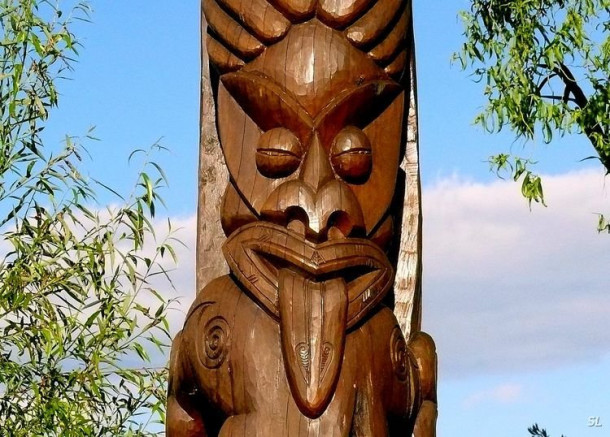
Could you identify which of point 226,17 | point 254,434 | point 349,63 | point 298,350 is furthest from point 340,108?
point 254,434

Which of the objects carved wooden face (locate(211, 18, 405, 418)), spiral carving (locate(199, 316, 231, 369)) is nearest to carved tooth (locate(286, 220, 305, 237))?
carved wooden face (locate(211, 18, 405, 418))

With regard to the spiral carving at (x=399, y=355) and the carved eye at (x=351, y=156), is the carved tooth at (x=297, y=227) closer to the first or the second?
the carved eye at (x=351, y=156)

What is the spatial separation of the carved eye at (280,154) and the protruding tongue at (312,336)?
338 millimetres

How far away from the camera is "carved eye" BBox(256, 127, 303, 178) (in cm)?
312

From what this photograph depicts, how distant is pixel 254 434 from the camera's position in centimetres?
A: 286

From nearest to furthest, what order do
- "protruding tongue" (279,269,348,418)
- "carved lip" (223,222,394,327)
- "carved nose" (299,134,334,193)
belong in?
"protruding tongue" (279,269,348,418) < "carved lip" (223,222,394,327) < "carved nose" (299,134,334,193)

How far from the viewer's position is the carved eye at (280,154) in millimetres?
3125

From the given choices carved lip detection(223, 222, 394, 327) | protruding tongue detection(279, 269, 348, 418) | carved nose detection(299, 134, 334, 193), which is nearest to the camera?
protruding tongue detection(279, 269, 348, 418)

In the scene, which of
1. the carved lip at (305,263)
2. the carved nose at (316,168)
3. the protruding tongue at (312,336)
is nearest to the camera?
the protruding tongue at (312,336)

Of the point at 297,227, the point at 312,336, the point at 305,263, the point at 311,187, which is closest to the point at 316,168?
the point at 311,187

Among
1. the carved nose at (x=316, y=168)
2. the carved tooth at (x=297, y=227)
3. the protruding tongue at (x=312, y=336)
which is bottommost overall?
the protruding tongue at (x=312, y=336)

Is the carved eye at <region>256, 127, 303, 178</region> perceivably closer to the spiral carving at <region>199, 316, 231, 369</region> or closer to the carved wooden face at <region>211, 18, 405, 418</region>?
the carved wooden face at <region>211, 18, 405, 418</region>

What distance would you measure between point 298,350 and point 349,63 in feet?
2.71

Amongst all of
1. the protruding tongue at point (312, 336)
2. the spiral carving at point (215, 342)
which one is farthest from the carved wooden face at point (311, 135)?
the spiral carving at point (215, 342)
